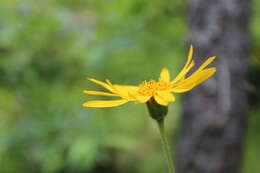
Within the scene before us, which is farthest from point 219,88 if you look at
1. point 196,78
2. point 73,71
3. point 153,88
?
point 196,78

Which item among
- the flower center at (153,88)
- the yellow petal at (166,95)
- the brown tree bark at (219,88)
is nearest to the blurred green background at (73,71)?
the brown tree bark at (219,88)

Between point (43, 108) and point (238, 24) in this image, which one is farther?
point (43, 108)

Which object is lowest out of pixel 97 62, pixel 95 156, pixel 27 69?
pixel 95 156

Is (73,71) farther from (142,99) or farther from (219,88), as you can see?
(142,99)

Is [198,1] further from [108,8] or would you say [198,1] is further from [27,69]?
[27,69]

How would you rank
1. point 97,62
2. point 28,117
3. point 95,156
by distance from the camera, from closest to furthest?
point 95,156, point 97,62, point 28,117

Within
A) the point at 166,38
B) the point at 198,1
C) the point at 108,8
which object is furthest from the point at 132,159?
the point at 198,1

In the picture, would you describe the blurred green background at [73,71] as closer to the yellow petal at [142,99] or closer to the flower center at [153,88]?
the flower center at [153,88]
